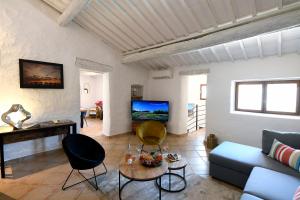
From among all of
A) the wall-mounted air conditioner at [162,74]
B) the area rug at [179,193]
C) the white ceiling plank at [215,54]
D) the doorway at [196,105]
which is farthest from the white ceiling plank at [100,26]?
the area rug at [179,193]

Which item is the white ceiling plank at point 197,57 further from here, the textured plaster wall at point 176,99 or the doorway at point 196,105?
the doorway at point 196,105

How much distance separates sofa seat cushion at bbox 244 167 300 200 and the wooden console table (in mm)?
3554

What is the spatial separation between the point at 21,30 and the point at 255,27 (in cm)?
460

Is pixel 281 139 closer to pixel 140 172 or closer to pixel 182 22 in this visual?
pixel 140 172

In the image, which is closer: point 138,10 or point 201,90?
point 138,10

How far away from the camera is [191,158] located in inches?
148

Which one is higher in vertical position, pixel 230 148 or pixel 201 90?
pixel 201 90

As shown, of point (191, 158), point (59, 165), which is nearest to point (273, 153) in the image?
point (191, 158)

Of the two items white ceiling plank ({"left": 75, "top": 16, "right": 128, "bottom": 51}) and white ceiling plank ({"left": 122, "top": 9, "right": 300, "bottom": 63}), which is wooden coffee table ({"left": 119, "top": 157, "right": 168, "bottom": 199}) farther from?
white ceiling plank ({"left": 75, "top": 16, "right": 128, "bottom": 51})

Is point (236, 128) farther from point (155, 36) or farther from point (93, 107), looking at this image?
point (93, 107)

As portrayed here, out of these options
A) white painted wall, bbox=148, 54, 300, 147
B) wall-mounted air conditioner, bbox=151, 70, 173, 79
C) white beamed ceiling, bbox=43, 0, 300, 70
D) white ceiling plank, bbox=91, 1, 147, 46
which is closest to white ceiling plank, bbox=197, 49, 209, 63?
white beamed ceiling, bbox=43, 0, 300, 70

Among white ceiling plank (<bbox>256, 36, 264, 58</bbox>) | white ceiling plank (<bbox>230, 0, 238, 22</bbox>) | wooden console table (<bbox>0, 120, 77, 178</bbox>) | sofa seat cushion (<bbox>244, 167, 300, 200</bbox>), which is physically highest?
white ceiling plank (<bbox>230, 0, 238, 22</bbox>)

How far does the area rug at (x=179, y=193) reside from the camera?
239 cm

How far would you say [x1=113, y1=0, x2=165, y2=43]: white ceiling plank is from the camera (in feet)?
10.8
